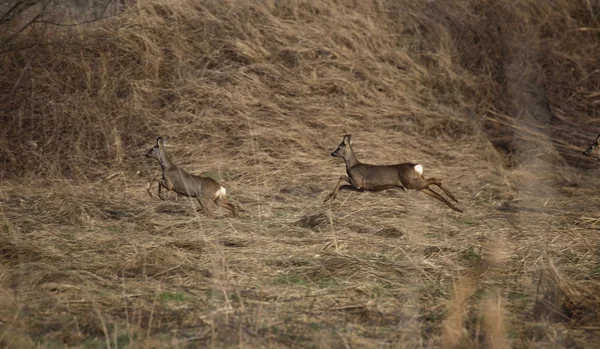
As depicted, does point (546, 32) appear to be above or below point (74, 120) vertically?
below

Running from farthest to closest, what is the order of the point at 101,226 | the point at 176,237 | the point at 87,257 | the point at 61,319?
1. the point at 101,226
2. the point at 176,237
3. the point at 87,257
4. the point at 61,319

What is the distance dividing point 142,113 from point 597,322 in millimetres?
8086

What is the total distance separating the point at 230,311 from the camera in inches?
218

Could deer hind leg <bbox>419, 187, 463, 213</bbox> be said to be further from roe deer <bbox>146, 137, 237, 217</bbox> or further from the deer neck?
roe deer <bbox>146, 137, 237, 217</bbox>

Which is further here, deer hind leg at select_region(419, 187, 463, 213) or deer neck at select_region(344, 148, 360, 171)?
deer neck at select_region(344, 148, 360, 171)

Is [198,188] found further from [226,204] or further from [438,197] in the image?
[438,197]

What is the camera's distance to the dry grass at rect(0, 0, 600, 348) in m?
5.59

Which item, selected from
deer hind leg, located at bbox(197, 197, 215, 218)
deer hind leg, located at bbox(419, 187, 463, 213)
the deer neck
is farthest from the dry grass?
the deer neck

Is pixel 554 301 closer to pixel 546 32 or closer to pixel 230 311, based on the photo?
pixel 230 311

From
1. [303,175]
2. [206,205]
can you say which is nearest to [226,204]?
[206,205]

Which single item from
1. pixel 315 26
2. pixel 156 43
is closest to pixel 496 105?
pixel 315 26

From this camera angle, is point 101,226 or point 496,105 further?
point 496,105

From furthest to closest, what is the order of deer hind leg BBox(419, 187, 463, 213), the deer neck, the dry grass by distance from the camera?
the deer neck < deer hind leg BBox(419, 187, 463, 213) < the dry grass

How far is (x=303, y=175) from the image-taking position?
11227mm
